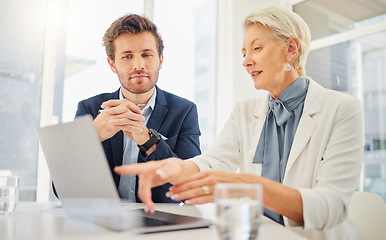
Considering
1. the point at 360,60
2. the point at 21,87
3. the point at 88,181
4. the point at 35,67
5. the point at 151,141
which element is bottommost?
the point at 88,181

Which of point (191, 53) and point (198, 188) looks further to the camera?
point (191, 53)

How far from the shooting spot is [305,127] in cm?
151

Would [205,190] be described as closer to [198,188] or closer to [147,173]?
[198,188]

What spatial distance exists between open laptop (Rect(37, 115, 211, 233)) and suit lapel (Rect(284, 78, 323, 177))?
0.64 meters

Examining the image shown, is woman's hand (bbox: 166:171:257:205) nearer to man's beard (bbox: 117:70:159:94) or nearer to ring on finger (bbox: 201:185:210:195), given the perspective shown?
ring on finger (bbox: 201:185:210:195)

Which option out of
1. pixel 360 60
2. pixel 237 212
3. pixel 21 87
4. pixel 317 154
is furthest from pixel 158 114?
pixel 360 60

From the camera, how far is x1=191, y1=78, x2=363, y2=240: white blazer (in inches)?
46.9

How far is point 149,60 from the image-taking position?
2109 mm

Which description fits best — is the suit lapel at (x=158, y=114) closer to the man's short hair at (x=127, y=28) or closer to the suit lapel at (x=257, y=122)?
the man's short hair at (x=127, y=28)

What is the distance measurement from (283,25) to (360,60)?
3437 mm

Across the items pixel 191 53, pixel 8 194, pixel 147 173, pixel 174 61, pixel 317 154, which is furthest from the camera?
pixel 191 53

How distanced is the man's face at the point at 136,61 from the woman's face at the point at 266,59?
0.63m

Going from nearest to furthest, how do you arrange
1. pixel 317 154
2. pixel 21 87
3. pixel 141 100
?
pixel 317 154 → pixel 141 100 → pixel 21 87

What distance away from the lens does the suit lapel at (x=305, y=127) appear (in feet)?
4.86
